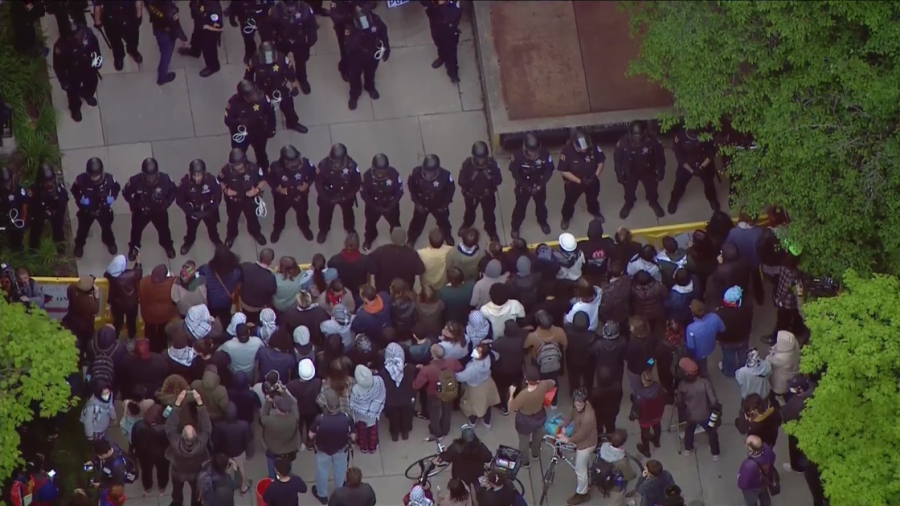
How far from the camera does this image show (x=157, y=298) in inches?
623

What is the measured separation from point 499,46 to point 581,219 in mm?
2879

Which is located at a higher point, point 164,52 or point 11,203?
point 164,52

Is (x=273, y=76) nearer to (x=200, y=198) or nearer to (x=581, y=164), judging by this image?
(x=200, y=198)

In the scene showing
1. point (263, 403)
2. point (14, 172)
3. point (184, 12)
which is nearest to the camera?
point (263, 403)

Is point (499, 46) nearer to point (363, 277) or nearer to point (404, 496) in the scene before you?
point (363, 277)

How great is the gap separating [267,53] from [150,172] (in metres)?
2.13

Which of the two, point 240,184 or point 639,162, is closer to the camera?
point 240,184

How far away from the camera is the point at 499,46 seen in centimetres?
1984

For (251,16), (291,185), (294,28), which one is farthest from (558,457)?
(251,16)

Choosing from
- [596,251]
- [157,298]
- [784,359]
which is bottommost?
[784,359]

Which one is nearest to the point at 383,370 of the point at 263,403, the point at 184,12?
the point at 263,403

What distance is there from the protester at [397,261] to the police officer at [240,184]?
1.75 metres

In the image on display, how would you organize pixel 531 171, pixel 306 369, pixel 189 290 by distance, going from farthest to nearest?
pixel 531 171
pixel 189 290
pixel 306 369

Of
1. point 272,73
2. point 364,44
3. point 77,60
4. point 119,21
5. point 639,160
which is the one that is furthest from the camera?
point 119,21
